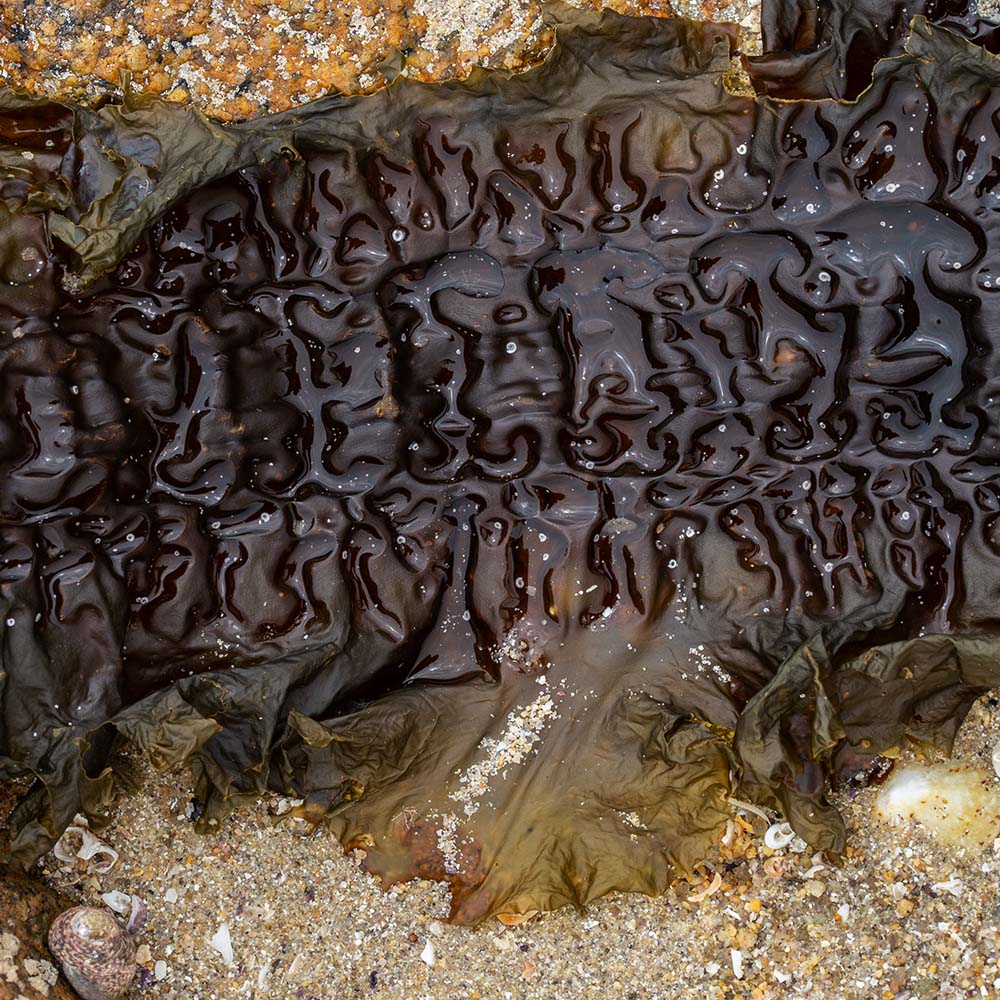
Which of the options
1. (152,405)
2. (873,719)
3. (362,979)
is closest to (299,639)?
(152,405)

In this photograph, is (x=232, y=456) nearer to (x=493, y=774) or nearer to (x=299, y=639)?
(x=299, y=639)

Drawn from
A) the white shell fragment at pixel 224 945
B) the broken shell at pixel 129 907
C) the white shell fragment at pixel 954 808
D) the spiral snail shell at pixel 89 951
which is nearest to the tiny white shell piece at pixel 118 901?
the broken shell at pixel 129 907

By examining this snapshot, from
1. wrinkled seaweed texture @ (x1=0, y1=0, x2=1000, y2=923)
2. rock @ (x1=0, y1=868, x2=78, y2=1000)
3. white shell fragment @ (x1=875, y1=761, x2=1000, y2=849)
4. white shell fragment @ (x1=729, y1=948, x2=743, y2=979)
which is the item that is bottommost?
white shell fragment @ (x1=729, y1=948, x2=743, y2=979)

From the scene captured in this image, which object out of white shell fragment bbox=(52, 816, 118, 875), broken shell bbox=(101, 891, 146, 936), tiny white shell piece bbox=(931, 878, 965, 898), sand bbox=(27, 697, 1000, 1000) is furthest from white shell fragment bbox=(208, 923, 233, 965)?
tiny white shell piece bbox=(931, 878, 965, 898)

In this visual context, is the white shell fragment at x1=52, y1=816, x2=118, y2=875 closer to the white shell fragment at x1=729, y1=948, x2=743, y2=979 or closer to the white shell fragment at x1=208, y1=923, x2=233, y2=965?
the white shell fragment at x1=208, y1=923, x2=233, y2=965

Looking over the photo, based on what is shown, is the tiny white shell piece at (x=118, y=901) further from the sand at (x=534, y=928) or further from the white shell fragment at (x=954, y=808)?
the white shell fragment at (x=954, y=808)
